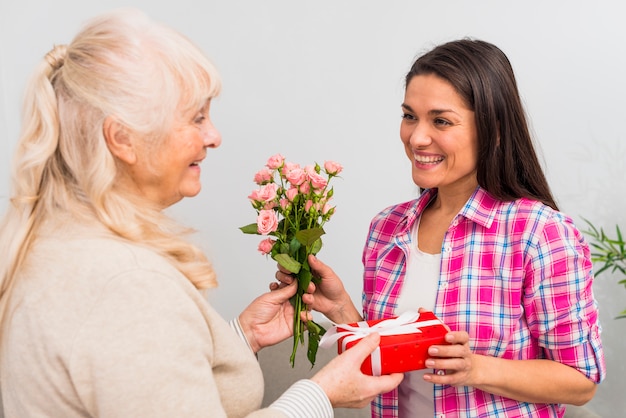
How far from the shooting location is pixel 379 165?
116 inches

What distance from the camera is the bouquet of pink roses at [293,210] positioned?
167 centimetres

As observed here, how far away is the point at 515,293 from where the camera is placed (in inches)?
62.9

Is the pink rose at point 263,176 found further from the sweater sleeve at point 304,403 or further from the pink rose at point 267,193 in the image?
the sweater sleeve at point 304,403

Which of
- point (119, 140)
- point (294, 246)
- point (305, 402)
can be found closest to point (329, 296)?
point (294, 246)

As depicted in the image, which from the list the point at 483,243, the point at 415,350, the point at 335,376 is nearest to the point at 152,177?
the point at 335,376

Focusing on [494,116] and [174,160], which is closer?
[174,160]

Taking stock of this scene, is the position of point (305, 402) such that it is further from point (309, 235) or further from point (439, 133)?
point (439, 133)

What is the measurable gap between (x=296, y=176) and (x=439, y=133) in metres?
0.37

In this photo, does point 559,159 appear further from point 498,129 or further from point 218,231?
point 218,231

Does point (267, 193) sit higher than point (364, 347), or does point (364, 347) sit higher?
point (267, 193)

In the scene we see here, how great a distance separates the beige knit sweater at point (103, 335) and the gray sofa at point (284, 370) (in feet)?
5.21

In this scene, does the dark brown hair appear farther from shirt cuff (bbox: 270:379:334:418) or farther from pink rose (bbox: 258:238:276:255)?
shirt cuff (bbox: 270:379:334:418)

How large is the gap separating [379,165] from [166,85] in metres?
1.84

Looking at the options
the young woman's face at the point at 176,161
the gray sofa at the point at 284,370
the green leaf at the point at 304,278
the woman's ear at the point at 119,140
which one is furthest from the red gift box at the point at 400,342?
the gray sofa at the point at 284,370
